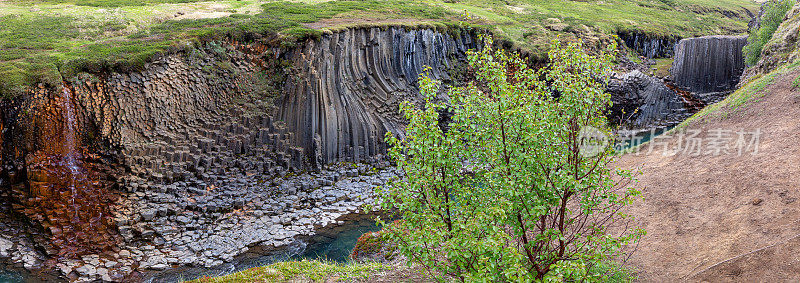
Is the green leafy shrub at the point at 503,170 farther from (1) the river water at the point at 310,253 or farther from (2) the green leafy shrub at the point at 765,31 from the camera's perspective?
(2) the green leafy shrub at the point at 765,31

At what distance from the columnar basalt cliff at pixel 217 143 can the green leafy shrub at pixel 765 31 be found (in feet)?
77.5

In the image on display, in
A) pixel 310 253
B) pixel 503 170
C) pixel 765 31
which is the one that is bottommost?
pixel 310 253

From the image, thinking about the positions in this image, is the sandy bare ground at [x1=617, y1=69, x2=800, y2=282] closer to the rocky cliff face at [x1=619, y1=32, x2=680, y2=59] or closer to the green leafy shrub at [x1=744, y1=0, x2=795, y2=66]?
the green leafy shrub at [x1=744, y1=0, x2=795, y2=66]

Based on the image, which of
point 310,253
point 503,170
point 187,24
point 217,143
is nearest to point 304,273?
point 310,253

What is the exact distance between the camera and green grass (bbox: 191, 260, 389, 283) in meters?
13.6

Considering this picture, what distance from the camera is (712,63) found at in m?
39.3

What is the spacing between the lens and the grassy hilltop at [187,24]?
21984 mm

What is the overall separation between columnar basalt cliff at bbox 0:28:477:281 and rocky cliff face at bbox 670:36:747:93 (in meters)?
24.3

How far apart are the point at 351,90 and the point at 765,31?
28.3 m

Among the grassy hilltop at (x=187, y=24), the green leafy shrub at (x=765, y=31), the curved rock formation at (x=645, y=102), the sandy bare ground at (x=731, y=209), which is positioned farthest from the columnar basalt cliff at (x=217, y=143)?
the green leafy shrub at (x=765, y=31)

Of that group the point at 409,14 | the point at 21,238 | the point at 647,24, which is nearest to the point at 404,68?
the point at 409,14

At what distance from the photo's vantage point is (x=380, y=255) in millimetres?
17297

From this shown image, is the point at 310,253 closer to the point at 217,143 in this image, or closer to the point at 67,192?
the point at 217,143

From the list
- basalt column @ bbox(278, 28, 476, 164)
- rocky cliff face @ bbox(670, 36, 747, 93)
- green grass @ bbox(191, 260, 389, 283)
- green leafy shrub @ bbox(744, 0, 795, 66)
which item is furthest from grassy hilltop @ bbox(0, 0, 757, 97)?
green leafy shrub @ bbox(744, 0, 795, 66)
